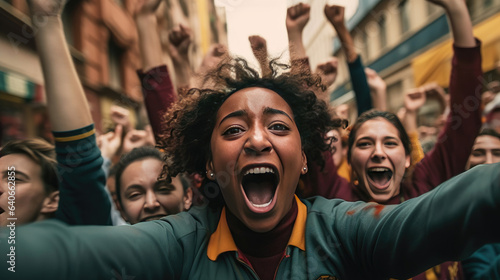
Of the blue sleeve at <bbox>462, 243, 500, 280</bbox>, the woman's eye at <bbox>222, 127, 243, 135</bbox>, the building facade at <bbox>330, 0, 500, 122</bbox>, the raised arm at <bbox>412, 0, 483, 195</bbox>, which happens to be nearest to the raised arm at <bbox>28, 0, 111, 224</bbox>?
the woman's eye at <bbox>222, 127, 243, 135</bbox>

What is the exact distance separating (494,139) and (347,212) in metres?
1.83

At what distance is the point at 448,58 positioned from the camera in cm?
701

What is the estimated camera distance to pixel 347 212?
50.5 inches

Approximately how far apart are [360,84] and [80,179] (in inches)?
71.9

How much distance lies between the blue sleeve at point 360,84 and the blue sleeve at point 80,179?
5.63ft

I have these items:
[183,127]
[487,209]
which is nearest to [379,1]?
[183,127]

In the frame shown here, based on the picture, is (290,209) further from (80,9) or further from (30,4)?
(80,9)

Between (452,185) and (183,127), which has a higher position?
(183,127)

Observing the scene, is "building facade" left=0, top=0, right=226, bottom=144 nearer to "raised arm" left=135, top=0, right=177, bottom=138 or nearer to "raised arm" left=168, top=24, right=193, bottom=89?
"raised arm" left=168, top=24, right=193, bottom=89

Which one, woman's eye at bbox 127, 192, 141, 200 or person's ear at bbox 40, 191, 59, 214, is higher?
person's ear at bbox 40, 191, 59, 214

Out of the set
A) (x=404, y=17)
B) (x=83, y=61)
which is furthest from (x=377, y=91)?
(x=404, y=17)

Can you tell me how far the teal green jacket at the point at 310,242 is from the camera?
793mm

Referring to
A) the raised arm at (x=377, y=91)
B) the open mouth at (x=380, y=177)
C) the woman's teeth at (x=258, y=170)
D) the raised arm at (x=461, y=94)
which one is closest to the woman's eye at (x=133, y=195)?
the woman's teeth at (x=258, y=170)

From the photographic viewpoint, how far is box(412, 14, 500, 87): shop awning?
6410 millimetres
